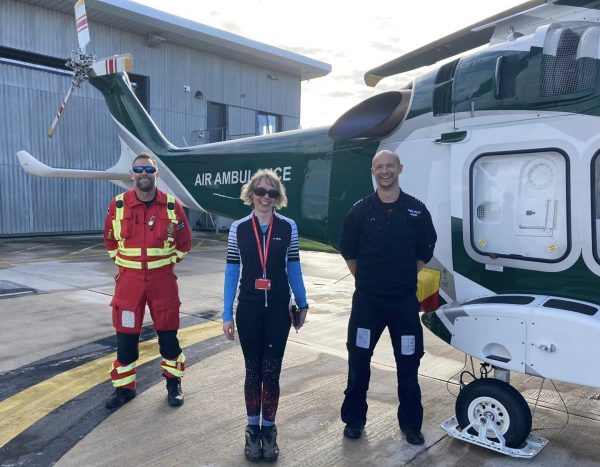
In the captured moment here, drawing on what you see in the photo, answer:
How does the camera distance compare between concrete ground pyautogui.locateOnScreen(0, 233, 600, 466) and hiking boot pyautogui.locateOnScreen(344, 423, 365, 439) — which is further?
hiking boot pyautogui.locateOnScreen(344, 423, 365, 439)

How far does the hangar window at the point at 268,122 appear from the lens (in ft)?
83.7

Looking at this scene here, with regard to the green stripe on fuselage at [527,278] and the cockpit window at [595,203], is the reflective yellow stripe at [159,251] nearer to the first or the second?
the green stripe on fuselage at [527,278]

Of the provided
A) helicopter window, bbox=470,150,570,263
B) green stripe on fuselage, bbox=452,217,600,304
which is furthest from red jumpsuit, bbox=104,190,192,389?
helicopter window, bbox=470,150,570,263

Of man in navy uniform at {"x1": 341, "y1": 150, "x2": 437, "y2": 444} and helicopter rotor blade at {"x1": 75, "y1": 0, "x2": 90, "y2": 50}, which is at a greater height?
helicopter rotor blade at {"x1": 75, "y1": 0, "x2": 90, "y2": 50}

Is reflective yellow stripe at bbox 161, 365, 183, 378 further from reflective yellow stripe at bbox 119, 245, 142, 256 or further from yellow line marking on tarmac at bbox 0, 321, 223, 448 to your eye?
reflective yellow stripe at bbox 119, 245, 142, 256

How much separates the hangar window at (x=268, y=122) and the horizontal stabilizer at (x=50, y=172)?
15600 millimetres

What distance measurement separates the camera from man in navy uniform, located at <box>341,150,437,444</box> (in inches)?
128

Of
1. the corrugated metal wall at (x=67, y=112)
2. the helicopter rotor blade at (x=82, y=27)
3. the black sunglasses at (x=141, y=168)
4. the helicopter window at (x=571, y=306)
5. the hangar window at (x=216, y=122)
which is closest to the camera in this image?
the helicopter window at (x=571, y=306)

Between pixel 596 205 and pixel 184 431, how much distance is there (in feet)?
9.83

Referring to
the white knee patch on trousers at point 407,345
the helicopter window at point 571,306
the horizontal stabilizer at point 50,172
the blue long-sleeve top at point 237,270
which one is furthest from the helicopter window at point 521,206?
the horizontal stabilizer at point 50,172

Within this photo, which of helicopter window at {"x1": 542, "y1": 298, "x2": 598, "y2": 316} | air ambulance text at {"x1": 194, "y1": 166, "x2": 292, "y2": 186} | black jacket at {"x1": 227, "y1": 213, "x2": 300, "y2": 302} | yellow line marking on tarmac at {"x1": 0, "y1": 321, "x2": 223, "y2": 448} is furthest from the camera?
air ambulance text at {"x1": 194, "y1": 166, "x2": 292, "y2": 186}

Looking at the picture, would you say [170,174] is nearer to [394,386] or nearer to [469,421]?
[394,386]

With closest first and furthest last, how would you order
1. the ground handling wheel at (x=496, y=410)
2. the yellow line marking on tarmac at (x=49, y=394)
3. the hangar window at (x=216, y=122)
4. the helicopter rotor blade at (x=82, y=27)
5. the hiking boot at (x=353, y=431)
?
the ground handling wheel at (x=496, y=410) < the hiking boot at (x=353, y=431) < the yellow line marking on tarmac at (x=49, y=394) < the helicopter rotor blade at (x=82, y=27) < the hangar window at (x=216, y=122)

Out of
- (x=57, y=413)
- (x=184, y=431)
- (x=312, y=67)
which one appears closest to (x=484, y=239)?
(x=184, y=431)
